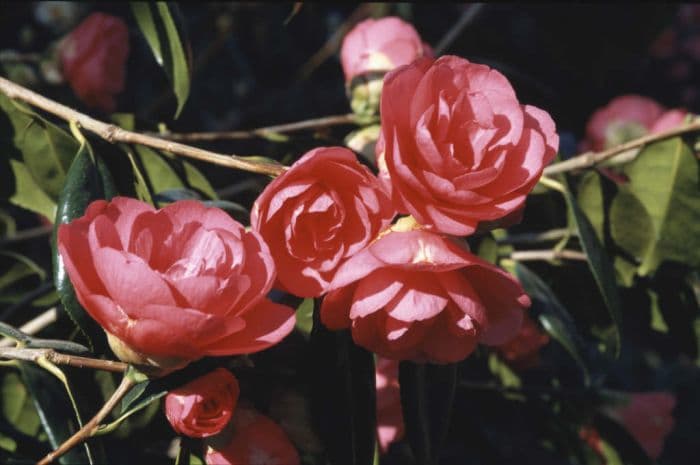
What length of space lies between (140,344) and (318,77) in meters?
1.73

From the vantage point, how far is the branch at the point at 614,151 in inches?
36.7

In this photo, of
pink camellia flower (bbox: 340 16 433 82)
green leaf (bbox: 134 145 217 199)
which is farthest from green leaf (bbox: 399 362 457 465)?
pink camellia flower (bbox: 340 16 433 82)

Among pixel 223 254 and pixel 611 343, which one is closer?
pixel 223 254

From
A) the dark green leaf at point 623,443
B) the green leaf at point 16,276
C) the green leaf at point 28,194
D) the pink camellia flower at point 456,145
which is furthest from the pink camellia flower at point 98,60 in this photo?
the dark green leaf at point 623,443

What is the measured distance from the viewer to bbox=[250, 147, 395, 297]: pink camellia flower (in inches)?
24.3

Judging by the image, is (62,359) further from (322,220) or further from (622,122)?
(622,122)

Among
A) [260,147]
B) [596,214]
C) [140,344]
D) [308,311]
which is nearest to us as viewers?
[140,344]

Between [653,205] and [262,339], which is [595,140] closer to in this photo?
[653,205]

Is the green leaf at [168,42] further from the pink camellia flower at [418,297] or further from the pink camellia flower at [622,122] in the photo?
the pink camellia flower at [622,122]

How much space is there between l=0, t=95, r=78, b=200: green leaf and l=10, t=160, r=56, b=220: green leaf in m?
0.03

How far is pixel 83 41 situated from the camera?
1.31m

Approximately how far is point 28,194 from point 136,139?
0.28 m

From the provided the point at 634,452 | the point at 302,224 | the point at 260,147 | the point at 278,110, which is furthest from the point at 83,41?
the point at 634,452

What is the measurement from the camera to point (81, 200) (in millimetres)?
719
